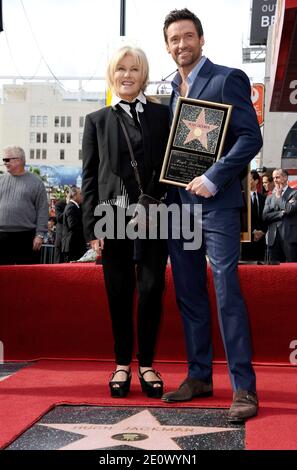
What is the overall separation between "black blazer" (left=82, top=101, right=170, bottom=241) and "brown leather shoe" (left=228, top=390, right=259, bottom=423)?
104 cm

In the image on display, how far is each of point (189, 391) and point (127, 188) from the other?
1016 millimetres

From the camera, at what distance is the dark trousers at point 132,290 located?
11.3 ft

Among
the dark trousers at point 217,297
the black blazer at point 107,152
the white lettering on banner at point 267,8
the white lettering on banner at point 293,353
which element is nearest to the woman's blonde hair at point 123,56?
the black blazer at point 107,152

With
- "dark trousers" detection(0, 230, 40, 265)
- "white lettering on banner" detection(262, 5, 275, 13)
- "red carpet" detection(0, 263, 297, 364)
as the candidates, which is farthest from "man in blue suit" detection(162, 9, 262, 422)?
Result: "white lettering on banner" detection(262, 5, 275, 13)

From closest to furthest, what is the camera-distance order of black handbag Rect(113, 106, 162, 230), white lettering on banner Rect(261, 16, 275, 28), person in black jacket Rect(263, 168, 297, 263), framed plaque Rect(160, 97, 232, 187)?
framed plaque Rect(160, 97, 232, 187)
black handbag Rect(113, 106, 162, 230)
person in black jacket Rect(263, 168, 297, 263)
white lettering on banner Rect(261, 16, 275, 28)

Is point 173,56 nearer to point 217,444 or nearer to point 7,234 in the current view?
point 217,444

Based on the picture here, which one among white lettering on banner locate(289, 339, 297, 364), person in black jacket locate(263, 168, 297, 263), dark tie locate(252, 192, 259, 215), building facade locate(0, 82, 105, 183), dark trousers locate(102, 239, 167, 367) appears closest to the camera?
dark trousers locate(102, 239, 167, 367)

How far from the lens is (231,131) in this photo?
10.7ft

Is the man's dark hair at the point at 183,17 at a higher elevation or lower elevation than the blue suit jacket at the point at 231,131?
higher

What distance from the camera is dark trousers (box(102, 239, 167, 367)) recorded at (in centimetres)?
345

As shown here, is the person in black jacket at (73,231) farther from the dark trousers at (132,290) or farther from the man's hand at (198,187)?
the man's hand at (198,187)

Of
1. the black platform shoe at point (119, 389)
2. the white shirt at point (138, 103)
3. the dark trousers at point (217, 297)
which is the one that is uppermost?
the white shirt at point (138, 103)

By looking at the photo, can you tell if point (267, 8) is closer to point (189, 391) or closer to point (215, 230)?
point (215, 230)

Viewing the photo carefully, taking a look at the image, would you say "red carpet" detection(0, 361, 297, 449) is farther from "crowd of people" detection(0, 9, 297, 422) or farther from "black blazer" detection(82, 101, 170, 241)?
"black blazer" detection(82, 101, 170, 241)
